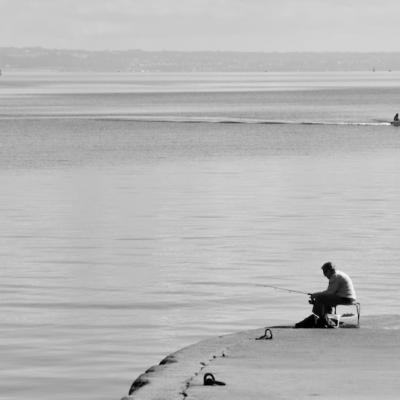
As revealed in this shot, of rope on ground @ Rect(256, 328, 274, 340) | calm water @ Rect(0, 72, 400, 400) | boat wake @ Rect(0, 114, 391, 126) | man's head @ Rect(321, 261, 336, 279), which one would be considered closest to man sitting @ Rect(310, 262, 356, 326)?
man's head @ Rect(321, 261, 336, 279)

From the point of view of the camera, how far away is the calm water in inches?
997

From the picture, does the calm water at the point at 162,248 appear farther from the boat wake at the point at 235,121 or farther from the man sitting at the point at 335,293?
the boat wake at the point at 235,121

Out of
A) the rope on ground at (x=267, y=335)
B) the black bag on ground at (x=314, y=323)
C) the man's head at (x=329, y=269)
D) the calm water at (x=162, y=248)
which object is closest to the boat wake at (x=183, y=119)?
the calm water at (x=162, y=248)

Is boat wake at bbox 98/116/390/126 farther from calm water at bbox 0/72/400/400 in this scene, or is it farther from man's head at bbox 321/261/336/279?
man's head at bbox 321/261/336/279

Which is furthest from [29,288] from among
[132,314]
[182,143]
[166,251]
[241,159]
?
[182,143]

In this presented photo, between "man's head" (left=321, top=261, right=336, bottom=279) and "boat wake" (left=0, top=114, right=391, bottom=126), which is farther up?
"boat wake" (left=0, top=114, right=391, bottom=126)

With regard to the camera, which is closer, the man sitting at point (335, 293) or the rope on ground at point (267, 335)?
the rope on ground at point (267, 335)

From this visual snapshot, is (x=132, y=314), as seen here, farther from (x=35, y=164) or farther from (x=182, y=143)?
(x=182, y=143)

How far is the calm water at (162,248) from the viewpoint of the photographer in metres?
25.3

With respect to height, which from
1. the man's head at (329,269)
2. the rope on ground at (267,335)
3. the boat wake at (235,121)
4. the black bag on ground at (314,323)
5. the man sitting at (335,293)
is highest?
the boat wake at (235,121)

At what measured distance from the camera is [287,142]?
103 metres

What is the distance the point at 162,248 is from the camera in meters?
40.9

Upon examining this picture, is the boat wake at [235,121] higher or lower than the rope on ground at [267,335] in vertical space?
higher

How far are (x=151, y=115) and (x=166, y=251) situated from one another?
12318 centimetres
